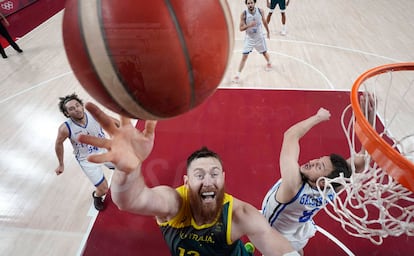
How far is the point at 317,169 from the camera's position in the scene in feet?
5.09

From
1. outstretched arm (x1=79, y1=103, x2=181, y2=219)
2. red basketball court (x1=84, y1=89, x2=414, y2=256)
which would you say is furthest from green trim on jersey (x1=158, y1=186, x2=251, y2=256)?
red basketball court (x1=84, y1=89, x2=414, y2=256)

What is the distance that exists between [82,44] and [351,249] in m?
2.14

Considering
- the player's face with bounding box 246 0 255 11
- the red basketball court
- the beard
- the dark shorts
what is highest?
the player's face with bounding box 246 0 255 11

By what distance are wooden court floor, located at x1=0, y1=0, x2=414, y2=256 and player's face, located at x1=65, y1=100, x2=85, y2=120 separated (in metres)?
0.81

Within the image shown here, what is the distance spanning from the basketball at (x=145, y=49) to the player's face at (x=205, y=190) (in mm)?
577

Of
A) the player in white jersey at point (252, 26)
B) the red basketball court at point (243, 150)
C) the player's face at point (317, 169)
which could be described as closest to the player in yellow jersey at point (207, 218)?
the player's face at point (317, 169)

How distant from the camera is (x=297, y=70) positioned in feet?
13.7

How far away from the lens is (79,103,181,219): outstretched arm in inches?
35.2

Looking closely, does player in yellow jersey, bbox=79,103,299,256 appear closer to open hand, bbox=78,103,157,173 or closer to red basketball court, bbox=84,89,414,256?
open hand, bbox=78,103,157,173

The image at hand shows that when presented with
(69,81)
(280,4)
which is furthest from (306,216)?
(280,4)

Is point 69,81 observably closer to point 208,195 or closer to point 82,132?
point 82,132

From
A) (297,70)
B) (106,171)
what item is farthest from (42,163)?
(297,70)

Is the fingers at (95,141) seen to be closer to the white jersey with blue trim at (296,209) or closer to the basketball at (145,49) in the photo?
the basketball at (145,49)

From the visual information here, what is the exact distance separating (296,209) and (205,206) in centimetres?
56
